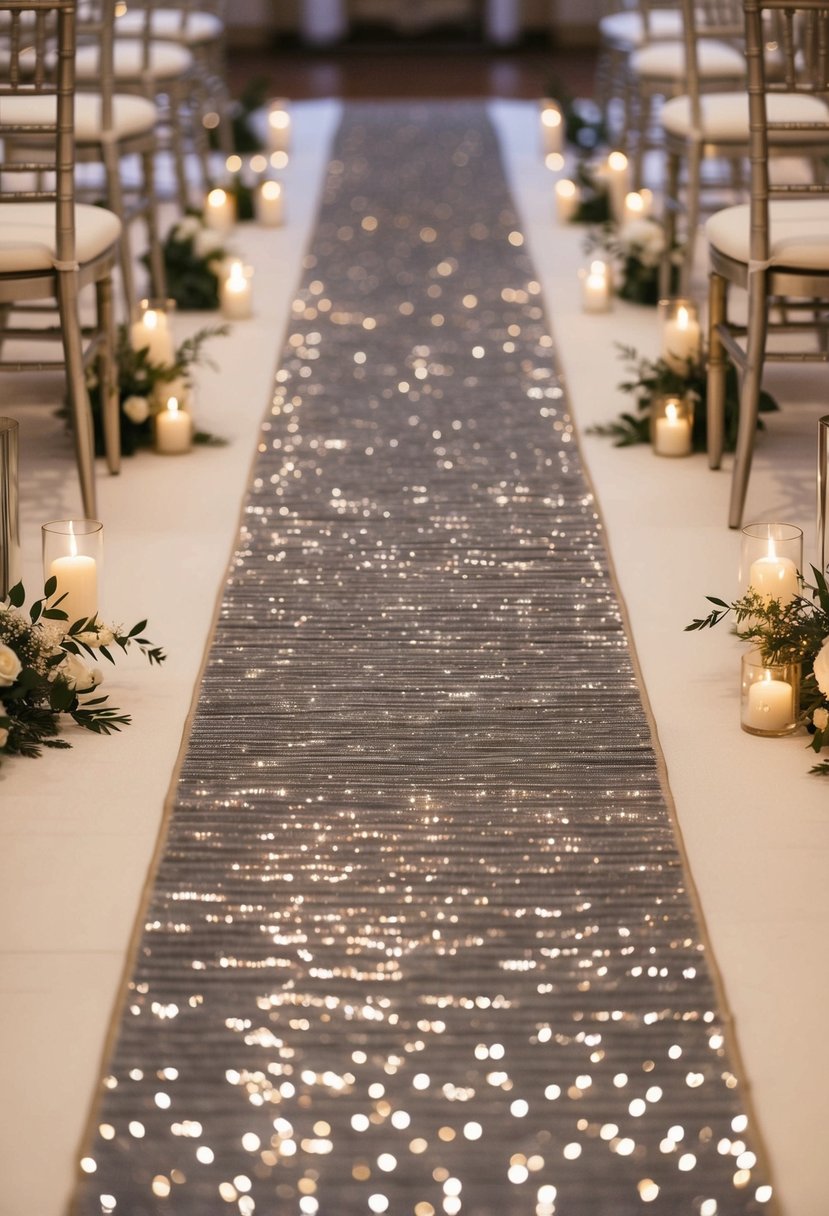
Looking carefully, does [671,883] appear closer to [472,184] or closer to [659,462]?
[659,462]

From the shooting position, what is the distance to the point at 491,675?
2.54 m

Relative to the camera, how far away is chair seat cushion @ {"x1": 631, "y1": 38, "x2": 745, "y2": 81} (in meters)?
4.94

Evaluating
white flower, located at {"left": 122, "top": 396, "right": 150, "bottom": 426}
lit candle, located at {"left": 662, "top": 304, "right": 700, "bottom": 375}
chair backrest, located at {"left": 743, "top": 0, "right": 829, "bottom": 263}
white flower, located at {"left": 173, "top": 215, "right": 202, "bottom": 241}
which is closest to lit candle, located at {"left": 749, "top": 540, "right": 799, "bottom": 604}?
chair backrest, located at {"left": 743, "top": 0, "right": 829, "bottom": 263}

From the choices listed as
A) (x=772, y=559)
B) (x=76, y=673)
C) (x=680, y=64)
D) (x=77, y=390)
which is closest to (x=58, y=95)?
(x=77, y=390)

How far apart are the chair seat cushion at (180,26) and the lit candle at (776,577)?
155 inches

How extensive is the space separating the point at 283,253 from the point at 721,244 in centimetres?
279

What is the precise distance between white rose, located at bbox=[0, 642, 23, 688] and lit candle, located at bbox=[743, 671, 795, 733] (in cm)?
100

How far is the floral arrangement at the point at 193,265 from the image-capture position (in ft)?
16.0

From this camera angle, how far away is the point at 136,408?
11.6ft

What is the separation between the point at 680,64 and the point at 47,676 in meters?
3.36

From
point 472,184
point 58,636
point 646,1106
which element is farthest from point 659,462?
point 472,184

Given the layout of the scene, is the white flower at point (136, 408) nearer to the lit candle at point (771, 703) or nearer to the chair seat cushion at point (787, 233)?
the chair seat cushion at point (787, 233)

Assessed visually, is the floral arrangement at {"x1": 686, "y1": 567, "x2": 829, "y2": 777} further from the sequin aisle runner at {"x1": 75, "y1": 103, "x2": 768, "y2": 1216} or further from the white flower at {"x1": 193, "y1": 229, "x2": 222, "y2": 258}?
the white flower at {"x1": 193, "y1": 229, "x2": 222, "y2": 258}

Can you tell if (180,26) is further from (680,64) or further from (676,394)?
(676,394)
